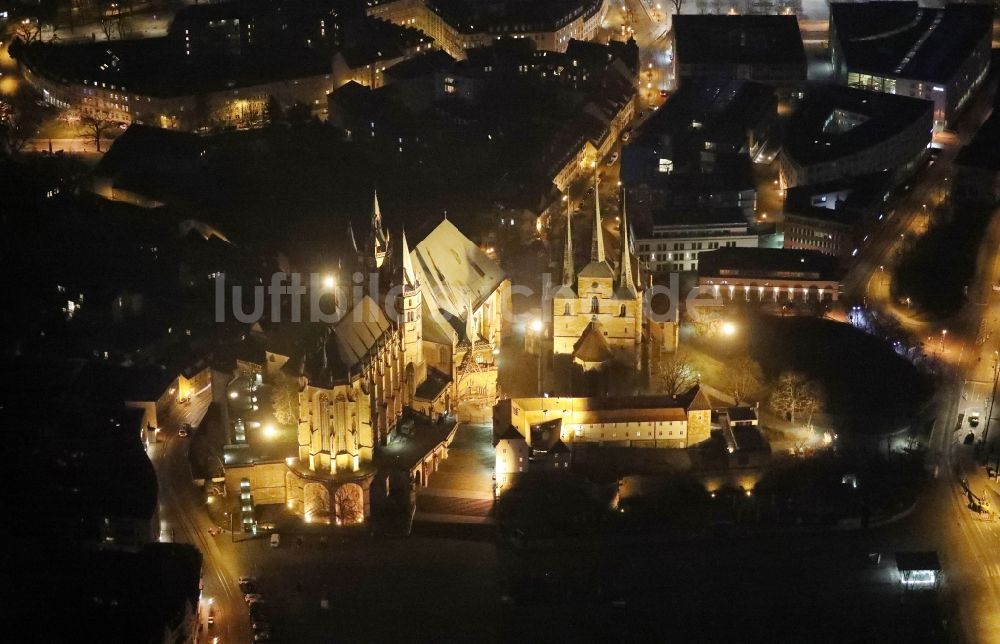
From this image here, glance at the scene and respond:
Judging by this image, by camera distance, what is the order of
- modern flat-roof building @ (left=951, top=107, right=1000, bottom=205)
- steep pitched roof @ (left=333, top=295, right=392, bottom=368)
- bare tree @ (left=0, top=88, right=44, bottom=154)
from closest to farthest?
steep pitched roof @ (left=333, top=295, right=392, bottom=368)
modern flat-roof building @ (left=951, top=107, right=1000, bottom=205)
bare tree @ (left=0, top=88, right=44, bottom=154)

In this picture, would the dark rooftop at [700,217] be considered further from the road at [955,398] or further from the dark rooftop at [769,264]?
the road at [955,398]

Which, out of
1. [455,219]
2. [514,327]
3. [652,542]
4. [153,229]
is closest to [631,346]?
[514,327]

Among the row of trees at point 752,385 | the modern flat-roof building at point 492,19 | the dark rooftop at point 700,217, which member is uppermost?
the modern flat-roof building at point 492,19

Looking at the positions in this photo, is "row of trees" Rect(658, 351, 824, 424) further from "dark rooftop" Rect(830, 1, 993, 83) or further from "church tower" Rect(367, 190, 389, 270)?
"dark rooftop" Rect(830, 1, 993, 83)

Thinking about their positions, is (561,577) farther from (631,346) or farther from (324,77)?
(324,77)

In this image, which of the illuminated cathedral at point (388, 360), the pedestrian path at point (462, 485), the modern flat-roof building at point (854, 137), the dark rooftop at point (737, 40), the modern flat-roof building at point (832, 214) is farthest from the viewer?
the dark rooftop at point (737, 40)

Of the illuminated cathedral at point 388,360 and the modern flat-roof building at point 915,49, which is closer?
the illuminated cathedral at point 388,360

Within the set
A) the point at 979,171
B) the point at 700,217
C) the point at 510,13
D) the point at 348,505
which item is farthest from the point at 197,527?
the point at 510,13

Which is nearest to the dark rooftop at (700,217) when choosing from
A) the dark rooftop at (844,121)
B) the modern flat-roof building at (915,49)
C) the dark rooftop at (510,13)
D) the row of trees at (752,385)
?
the dark rooftop at (844,121)

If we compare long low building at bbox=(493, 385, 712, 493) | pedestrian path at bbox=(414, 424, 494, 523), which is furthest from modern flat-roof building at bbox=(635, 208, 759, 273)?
pedestrian path at bbox=(414, 424, 494, 523)
